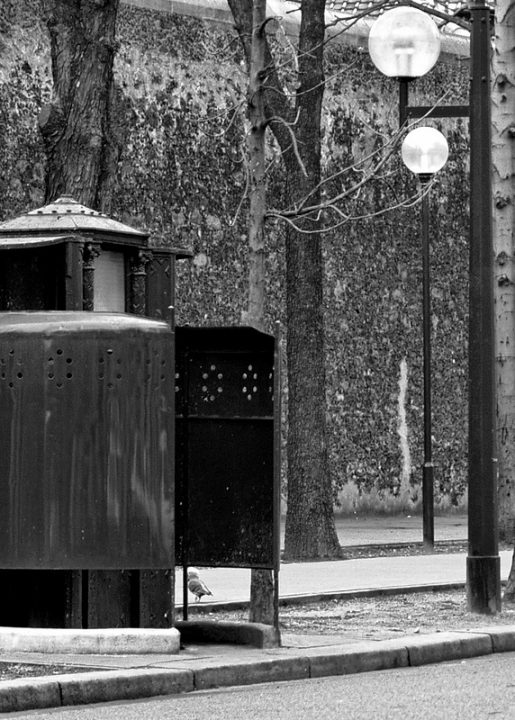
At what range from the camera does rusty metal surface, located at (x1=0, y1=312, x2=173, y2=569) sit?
10.4m

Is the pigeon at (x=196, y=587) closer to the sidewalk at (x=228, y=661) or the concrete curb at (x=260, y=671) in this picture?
the sidewalk at (x=228, y=661)

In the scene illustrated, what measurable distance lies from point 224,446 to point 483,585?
2827 mm

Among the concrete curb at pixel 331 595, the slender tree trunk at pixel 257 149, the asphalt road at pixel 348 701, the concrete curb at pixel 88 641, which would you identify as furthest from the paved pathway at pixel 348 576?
the asphalt road at pixel 348 701

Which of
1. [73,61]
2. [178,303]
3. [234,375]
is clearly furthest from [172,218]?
[234,375]

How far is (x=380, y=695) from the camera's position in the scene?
9570mm

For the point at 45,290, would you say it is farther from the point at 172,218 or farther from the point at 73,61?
the point at 172,218

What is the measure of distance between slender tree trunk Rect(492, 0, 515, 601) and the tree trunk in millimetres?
8102

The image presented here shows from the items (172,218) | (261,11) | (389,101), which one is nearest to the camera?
(261,11)

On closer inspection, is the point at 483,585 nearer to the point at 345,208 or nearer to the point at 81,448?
the point at 81,448

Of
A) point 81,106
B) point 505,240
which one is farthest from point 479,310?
point 505,240

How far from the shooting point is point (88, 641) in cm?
1035

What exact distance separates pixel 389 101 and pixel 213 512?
17383 mm

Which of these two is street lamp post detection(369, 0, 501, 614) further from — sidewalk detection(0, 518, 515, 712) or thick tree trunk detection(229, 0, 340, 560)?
thick tree trunk detection(229, 0, 340, 560)

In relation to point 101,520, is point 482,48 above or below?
above
